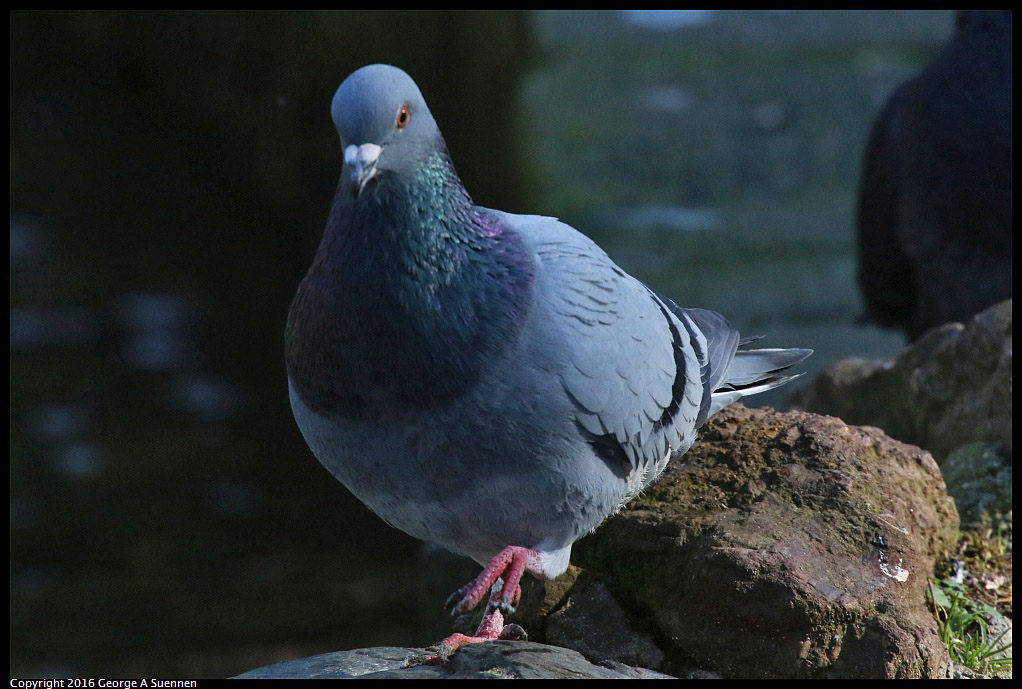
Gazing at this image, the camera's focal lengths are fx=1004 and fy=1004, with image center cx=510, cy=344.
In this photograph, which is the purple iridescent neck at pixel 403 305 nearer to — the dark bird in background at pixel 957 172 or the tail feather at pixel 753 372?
the tail feather at pixel 753 372

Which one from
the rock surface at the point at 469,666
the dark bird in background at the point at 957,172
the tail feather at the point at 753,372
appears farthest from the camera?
the dark bird in background at the point at 957,172

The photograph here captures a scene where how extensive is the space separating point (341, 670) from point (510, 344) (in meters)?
1.08

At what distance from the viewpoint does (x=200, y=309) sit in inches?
416

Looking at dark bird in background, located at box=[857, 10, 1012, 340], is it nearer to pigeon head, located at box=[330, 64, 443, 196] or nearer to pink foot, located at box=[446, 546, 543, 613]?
pink foot, located at box=[446, 546, 543, 613]

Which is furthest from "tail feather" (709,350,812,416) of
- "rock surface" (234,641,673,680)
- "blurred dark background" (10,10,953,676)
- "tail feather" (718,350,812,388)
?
"blurred dark background" (10,10,953,676)

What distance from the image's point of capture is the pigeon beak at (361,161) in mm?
2654

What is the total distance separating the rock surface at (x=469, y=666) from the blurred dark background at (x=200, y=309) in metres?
6.15

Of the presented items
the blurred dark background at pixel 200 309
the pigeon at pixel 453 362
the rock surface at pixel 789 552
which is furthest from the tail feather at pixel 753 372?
the blurred dark background at pixel 200 309

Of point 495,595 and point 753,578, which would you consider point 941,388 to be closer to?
point 753,578

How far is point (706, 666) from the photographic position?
3354 mm

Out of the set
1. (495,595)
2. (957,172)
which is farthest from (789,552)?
(957,172)

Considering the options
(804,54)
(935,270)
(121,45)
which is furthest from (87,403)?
(804,54)

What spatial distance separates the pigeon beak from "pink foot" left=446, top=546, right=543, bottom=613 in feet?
4.03
